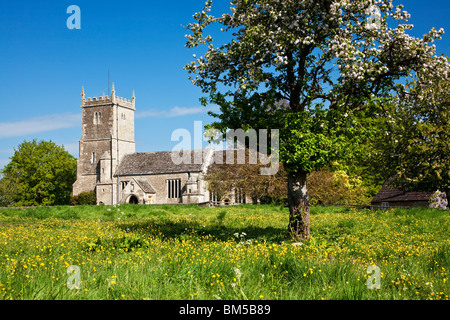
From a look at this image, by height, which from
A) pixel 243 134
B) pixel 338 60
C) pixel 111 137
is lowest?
pixel 243 134

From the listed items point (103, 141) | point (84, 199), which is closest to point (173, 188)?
point (84, 199)

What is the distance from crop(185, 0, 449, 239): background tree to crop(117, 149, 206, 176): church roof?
55.7 metres

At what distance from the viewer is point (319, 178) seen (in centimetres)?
3947

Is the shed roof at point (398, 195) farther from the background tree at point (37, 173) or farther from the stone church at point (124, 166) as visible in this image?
the background tree at point (37, 173)

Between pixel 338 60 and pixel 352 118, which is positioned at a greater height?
pixel 338 60

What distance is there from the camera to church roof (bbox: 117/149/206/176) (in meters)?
70.4

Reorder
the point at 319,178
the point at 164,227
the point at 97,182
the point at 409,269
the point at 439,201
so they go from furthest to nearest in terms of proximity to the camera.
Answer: the point at 97,182
the point at 319,178
the point at 439,201
the point at 164,227
the point at 409,269

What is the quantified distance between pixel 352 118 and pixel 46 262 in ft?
31.9

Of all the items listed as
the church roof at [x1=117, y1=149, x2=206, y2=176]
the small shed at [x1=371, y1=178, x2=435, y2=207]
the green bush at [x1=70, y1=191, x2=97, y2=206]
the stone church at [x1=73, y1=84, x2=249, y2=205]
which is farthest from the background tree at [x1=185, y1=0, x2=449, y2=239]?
the green bush at [x1=70, y1=191, x2=97, y2=206]

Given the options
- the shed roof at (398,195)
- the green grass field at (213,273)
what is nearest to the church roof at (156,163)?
the shed roof at (398,195)

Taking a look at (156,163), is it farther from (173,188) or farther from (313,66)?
(313,66)

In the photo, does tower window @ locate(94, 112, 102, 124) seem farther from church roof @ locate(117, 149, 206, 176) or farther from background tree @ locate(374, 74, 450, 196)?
background tree @ locate(374, 74, 450, 196)
